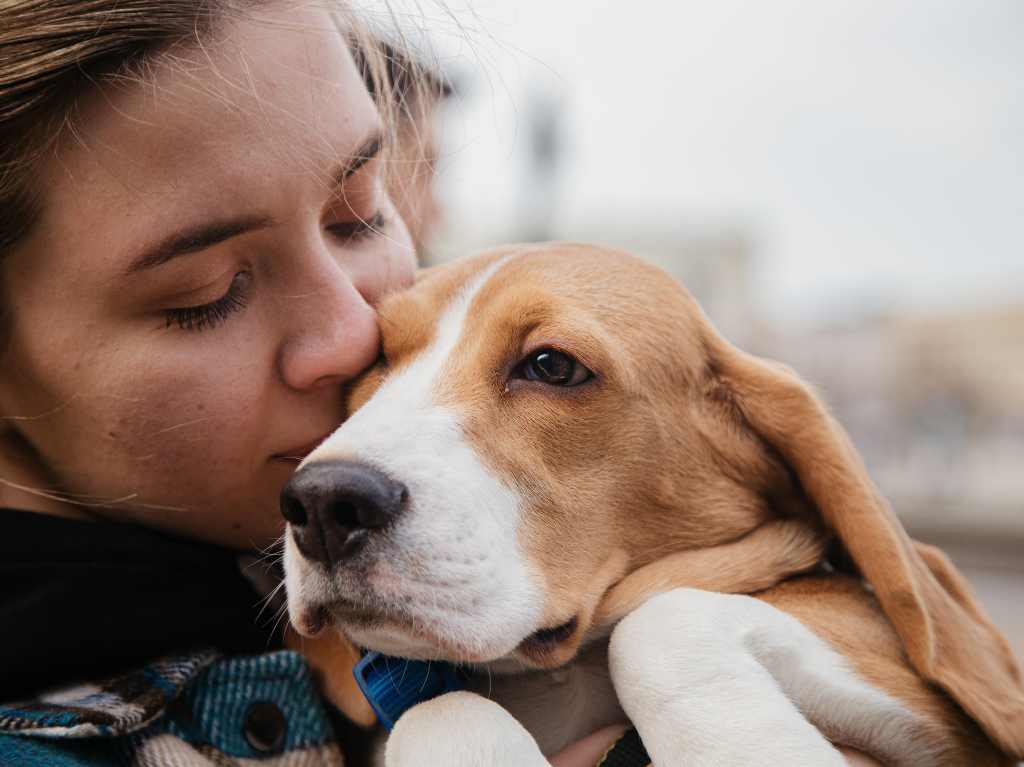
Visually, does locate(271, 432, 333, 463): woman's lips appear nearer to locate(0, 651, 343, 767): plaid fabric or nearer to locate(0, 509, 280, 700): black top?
locate(0, 509, 280, 700): black top

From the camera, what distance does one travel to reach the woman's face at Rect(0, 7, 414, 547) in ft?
6.95

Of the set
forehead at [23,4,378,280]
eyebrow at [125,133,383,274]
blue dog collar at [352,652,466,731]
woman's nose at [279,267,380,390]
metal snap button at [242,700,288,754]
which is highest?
forehead at [23,4,378,280]

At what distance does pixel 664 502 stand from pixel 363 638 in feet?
2.78

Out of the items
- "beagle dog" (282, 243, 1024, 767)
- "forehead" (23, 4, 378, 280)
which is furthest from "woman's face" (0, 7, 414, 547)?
"beagle dog" (282, 243, 1024, 767)

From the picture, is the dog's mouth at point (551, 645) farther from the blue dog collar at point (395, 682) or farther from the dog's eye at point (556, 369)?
the dog's eye at point (556, 369)

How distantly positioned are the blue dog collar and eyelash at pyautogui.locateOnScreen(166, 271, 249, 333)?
0.83 meters

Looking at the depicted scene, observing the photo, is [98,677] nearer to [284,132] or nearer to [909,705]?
[284,132]

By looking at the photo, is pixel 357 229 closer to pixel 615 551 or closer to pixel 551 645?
pixel 615 551

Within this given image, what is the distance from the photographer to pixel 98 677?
2.17m

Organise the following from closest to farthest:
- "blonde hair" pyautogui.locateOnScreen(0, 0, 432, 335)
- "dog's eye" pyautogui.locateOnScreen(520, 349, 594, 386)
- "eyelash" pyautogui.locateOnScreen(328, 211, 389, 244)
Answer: "blonde hair" pyautogui.locateOnScreen(0, 0, 432, 335) → "dog's eye" pyautogui.locateOnScreen(520, 349, 594, 386) → "eyelash" pyautogui.locateOnScreen(328, 211, 389, 244)

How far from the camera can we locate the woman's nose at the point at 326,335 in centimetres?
235

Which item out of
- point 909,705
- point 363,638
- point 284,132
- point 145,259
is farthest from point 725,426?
point 145,259

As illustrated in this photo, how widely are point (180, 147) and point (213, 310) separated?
1.23 ft

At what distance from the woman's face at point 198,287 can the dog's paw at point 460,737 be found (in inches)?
28.6
